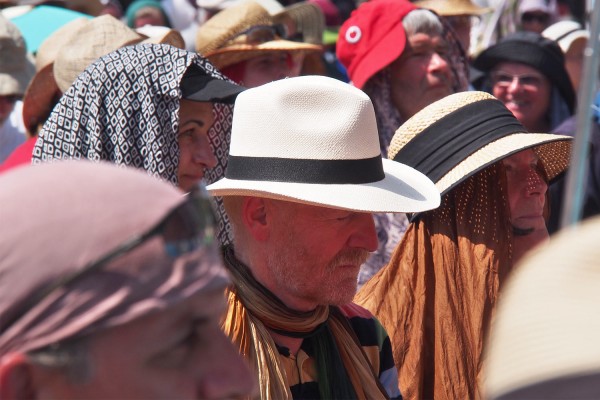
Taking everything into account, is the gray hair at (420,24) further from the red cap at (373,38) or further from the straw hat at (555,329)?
the straw hat at (555,329)

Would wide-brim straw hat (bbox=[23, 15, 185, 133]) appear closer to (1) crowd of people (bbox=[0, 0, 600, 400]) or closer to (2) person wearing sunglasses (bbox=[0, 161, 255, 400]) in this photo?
(1) crowd of people (bbox=[0, 0, 600, 400])

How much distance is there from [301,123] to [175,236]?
1550mm

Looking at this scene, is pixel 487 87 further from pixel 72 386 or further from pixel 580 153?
pixel 72 386

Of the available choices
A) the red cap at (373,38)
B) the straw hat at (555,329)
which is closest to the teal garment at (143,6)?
the red cap at (373,38)

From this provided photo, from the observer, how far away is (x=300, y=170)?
3.03 meters

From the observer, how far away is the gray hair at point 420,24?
600 cm

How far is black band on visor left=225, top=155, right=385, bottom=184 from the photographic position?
3029 millimetres

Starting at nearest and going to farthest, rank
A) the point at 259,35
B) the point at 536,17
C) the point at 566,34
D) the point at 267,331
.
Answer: the point at 267,331
the point at 259,35
the point at 566,34
the point at 536,17

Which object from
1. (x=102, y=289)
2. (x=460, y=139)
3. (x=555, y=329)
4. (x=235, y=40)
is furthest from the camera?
(x=235, y=40)

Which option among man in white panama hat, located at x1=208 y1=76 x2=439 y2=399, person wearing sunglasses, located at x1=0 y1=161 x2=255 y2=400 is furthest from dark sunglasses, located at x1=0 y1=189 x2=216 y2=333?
man in white panama hat, located at x1=208 y1=76 x2=439 y2=399

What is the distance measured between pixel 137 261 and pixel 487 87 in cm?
559

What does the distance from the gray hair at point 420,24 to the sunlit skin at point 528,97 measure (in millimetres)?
770

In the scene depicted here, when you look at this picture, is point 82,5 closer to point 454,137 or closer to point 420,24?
point 420,24

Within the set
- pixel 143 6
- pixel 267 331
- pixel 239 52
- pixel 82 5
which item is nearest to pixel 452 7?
pixel 239 52
